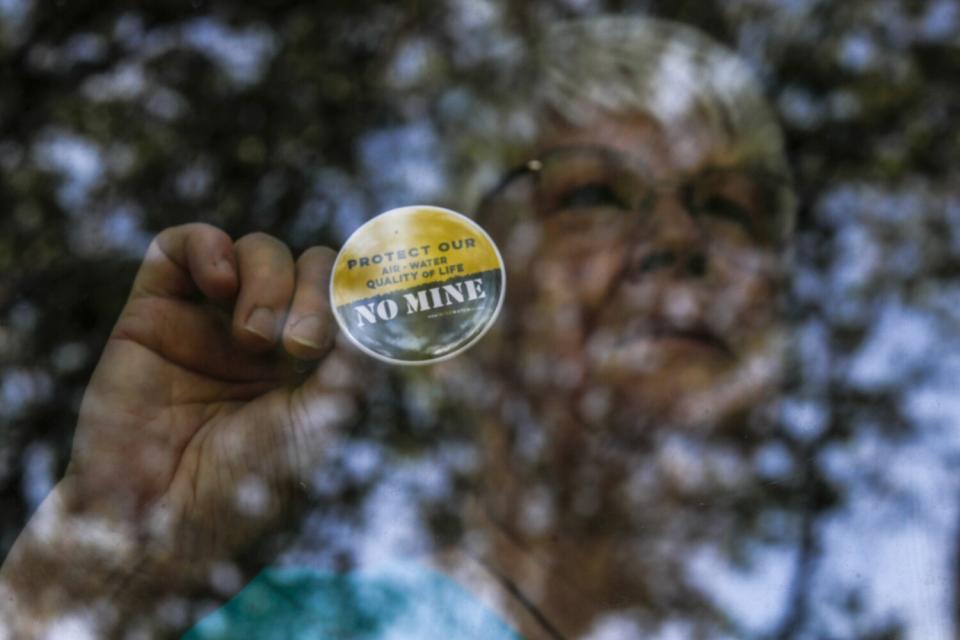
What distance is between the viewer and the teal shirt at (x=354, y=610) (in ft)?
3.48

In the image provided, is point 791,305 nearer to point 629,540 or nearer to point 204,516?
point 629,540

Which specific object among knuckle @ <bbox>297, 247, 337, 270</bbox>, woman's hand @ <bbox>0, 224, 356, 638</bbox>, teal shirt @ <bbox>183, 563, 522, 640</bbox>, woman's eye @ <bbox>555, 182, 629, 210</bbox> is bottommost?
teal shirt @ <bbox>183, 563, 522, 640</bbox>

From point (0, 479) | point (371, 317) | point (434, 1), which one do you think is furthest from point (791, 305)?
point (0, 479)

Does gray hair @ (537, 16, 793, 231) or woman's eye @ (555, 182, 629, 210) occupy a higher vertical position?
gray hair @ (537, 16, 793, 231)

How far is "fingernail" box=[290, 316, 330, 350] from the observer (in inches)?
43.4

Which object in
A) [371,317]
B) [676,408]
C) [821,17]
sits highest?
[821,17]

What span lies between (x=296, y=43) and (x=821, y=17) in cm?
71

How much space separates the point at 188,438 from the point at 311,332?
7.8 inches

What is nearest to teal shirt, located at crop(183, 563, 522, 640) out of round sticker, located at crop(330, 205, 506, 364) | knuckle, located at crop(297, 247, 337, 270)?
round sticker, located at crop(330, 205, 506, 364)

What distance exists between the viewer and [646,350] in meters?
1.12

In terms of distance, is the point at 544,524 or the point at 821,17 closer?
the point at 544,524

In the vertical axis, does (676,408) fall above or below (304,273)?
below

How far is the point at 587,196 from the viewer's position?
45.5 inches

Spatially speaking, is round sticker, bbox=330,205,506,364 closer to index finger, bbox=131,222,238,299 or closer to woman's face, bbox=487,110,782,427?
woman's face, bbox=487,110,782,427
